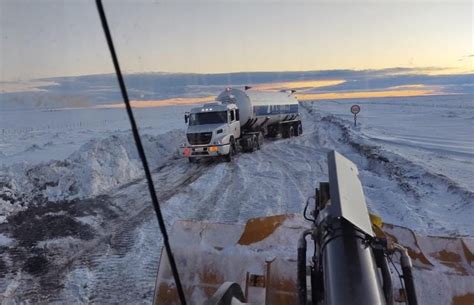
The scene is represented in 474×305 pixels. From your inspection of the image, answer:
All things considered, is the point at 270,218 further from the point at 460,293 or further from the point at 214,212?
the point at 214,212

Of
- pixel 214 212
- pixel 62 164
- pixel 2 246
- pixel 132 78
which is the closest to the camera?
pixel 132 78

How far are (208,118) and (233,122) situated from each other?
1393mm

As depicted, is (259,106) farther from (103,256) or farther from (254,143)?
(103,256)

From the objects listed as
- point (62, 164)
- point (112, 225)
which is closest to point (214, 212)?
point (112, 225)

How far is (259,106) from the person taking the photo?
78.7ft

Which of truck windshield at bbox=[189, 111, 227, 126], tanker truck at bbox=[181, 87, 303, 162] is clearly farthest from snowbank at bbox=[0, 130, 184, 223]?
truck windshield at bbox=[189, 111, 227, 126]

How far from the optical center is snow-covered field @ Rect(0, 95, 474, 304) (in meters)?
5.96

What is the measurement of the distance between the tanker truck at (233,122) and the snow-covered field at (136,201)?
0.76m

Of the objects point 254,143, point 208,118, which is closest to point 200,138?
point 208,118

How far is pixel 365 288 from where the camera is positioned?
2178 mm

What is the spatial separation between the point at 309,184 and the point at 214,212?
3.54 m

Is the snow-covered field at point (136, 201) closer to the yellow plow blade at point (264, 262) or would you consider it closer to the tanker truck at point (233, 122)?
the yellow plow blade at point (264, 262)

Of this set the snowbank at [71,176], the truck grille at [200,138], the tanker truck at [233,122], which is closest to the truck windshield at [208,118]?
the tanker truck at [233,122]

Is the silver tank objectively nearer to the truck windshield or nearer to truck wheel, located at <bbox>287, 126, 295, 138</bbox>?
truck wheel, located at <bbox>287, 126, 295, 138</bbox>
